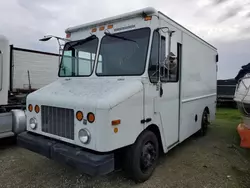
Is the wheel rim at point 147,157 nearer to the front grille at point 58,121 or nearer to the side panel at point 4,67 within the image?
the front grille at point 58,121

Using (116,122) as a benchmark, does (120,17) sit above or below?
above

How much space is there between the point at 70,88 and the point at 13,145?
3191 mm

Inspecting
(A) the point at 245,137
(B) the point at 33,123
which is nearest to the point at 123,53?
(B) the point at 33,123

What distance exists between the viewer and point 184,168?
13.9 ft

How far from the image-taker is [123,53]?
12.2 ft

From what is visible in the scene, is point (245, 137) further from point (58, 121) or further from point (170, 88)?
point (58, 121)

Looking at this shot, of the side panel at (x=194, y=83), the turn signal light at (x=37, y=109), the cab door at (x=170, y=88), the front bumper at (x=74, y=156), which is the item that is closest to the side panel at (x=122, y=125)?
the front bumper at (x=74, y=156)

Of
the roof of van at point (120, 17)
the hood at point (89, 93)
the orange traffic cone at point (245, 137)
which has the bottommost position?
the orange traffic cone at point (245, 137)

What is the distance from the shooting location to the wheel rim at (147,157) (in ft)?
11.5

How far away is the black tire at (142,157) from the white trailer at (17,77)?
342cm

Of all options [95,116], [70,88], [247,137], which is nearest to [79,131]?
[95,116]

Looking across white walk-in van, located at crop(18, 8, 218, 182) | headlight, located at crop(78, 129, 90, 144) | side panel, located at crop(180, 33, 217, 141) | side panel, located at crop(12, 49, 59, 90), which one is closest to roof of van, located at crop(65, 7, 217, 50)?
white walk-in van, located at crop(18, 8, 218, 182)

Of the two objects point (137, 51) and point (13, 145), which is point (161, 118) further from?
point (13, 145)

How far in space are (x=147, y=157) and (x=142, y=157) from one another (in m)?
0.15
